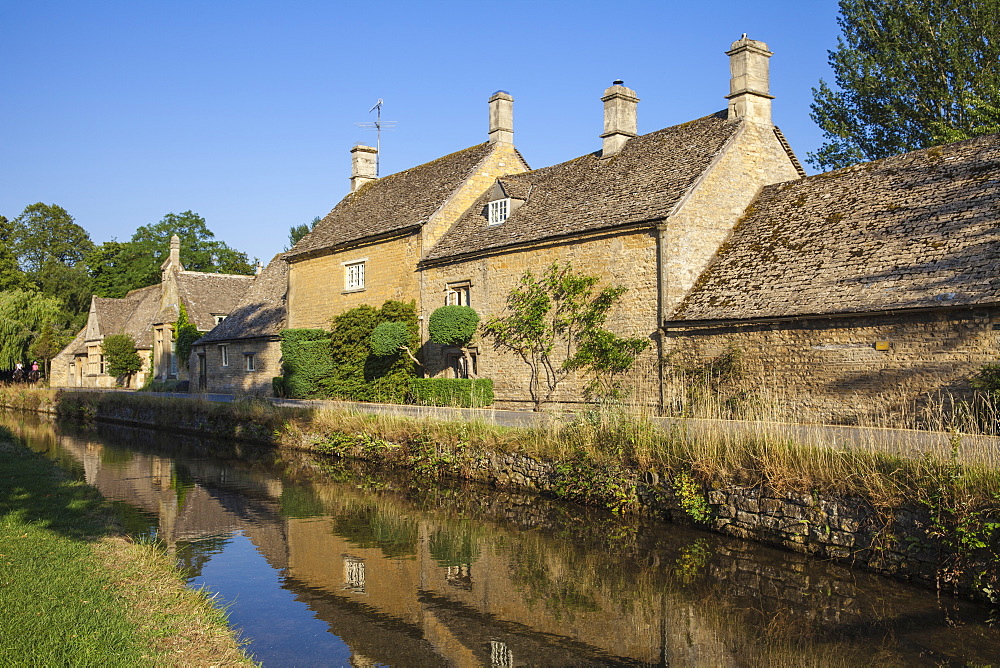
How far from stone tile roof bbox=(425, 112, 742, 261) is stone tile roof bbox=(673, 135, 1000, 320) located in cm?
221

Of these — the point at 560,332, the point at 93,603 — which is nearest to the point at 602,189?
the point at 560,332

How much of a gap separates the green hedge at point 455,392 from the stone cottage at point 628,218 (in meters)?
0.65

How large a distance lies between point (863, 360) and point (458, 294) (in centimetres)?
1388

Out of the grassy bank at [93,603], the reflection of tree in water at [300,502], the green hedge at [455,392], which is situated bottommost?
the reflection of tree in water at [300,502]

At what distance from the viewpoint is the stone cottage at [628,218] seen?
68.4ft

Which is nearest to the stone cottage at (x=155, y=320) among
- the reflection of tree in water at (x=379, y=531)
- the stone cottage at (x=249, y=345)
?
the stone cottage at (x=249, y=345)

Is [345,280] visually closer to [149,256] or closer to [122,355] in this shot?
[122,355]

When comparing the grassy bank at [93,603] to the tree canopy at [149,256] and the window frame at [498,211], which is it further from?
the tree canopy at [149,256]

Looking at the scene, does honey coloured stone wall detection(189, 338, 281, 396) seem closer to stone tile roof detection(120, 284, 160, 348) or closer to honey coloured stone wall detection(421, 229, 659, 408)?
stone tile roof detection(120, 284, 160, 348)

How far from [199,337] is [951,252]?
1459 inches

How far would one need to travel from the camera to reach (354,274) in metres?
31.9

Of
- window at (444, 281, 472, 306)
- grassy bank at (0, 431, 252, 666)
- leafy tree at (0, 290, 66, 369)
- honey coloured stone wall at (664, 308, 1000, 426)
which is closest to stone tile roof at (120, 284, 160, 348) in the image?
leafy tree at (0, 290, 66, 369)

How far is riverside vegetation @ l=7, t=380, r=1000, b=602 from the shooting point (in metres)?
8.74

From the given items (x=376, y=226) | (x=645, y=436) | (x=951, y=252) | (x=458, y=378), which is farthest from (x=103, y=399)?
(x=951, y=252)
